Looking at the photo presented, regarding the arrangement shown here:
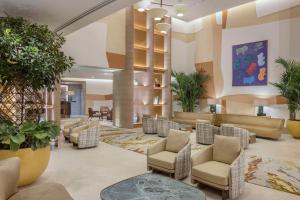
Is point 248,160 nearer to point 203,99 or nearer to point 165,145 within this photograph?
point 165,145

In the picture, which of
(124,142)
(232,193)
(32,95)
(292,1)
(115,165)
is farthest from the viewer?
(292,1)

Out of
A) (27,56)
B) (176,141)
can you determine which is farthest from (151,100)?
(27,56)

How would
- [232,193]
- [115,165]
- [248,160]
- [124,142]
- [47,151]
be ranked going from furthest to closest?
1. [124,142]
2. [248,160]
3. [115,165]
4. [47,151]
5. [232,193]

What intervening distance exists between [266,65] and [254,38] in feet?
4.37

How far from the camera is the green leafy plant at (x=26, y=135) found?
348 centimetres

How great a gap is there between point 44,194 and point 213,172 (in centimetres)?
227

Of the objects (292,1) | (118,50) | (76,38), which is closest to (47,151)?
(76,38)

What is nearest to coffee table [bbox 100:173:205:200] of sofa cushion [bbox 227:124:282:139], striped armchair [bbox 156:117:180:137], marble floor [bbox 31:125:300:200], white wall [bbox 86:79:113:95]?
marble floor [bbox 31:125:300:200]

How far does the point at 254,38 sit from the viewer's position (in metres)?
9.79

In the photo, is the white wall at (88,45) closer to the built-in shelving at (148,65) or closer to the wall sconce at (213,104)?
the built-in shelving at (148,65)

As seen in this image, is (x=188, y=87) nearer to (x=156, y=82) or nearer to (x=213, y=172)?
(x=156, y=82)

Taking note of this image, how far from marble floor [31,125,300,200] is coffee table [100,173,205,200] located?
86 cm

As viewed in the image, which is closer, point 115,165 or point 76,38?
point 115,165

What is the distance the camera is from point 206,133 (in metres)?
6.54
